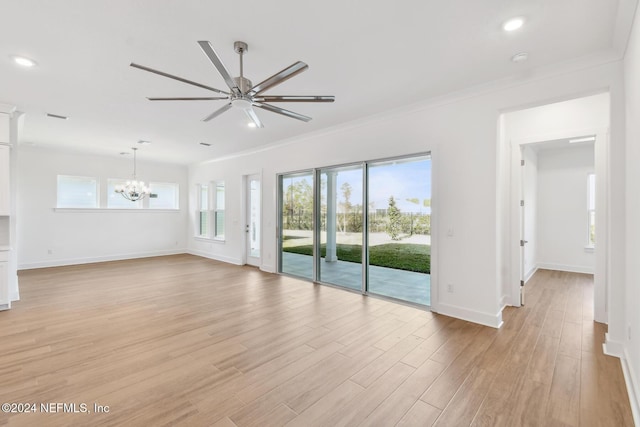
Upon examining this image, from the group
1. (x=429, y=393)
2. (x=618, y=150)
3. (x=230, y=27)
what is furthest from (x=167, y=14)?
(x=618, y=150)

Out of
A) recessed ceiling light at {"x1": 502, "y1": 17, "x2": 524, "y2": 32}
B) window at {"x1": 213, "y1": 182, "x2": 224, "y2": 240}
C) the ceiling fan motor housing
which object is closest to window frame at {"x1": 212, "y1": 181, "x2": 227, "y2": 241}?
window at {"x1": 213, "y1": 182, "x2": 224, "y2": 240}

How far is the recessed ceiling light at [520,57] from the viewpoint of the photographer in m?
2.64

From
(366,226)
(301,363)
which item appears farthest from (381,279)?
(301,363)

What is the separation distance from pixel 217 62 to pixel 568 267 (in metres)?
8.05

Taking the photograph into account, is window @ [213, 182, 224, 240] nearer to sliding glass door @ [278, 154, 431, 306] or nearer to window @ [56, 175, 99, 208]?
sliding glass door @ [278, 154, 431, 306]

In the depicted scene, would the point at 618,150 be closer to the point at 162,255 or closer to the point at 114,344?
the point at 114,344

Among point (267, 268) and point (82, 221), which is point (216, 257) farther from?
point (82, 221)

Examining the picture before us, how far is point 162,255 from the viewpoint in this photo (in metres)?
8.57

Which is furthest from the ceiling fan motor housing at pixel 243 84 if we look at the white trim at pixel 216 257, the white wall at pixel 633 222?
the white trim at pixel 216 257

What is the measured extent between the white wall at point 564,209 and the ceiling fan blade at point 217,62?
7.35 m

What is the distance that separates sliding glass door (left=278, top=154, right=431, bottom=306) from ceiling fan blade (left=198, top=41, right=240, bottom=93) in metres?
2.75

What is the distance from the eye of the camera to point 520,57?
269cm

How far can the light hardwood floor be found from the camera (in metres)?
1.90

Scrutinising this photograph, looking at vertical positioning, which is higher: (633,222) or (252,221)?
(633,222)
